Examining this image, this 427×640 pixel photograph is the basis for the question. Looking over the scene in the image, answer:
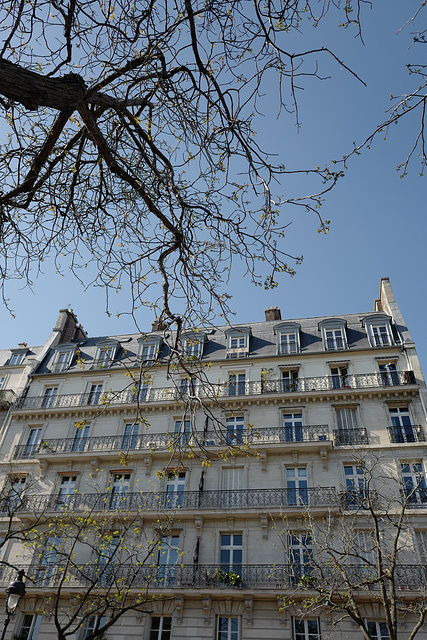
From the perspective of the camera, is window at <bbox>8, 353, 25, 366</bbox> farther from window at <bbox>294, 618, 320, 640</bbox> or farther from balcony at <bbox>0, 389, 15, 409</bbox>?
window at <bbox>294, 618, 320, 640</bbox>

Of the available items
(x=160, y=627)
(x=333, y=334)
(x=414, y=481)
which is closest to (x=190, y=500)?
(x=160, y=627)

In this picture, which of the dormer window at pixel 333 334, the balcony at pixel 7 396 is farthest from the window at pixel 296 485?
the balcony at pixel 7 396

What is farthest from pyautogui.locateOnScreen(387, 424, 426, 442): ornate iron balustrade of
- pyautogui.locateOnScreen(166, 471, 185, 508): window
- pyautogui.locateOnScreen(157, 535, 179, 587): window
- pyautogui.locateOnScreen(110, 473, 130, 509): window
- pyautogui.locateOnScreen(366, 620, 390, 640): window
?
pyautogui.locateOnScreen(110, 473, 130, 509): window

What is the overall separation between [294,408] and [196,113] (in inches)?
686

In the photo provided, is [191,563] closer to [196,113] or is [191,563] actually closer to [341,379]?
[341,379]

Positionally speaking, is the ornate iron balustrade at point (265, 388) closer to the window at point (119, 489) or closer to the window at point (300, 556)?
the window at point (119, 489)

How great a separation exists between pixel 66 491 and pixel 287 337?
41.2 feet

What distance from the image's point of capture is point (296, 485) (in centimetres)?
1992

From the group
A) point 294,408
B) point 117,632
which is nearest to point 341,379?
point 294,408

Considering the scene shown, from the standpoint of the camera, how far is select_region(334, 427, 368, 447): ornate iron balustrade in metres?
20.4

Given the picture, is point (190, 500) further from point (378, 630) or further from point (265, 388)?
point (378, 630)

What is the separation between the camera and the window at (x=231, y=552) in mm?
18359

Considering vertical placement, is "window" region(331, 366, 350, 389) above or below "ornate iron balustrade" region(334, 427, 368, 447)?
above

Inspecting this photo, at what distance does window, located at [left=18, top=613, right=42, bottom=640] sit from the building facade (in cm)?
5
